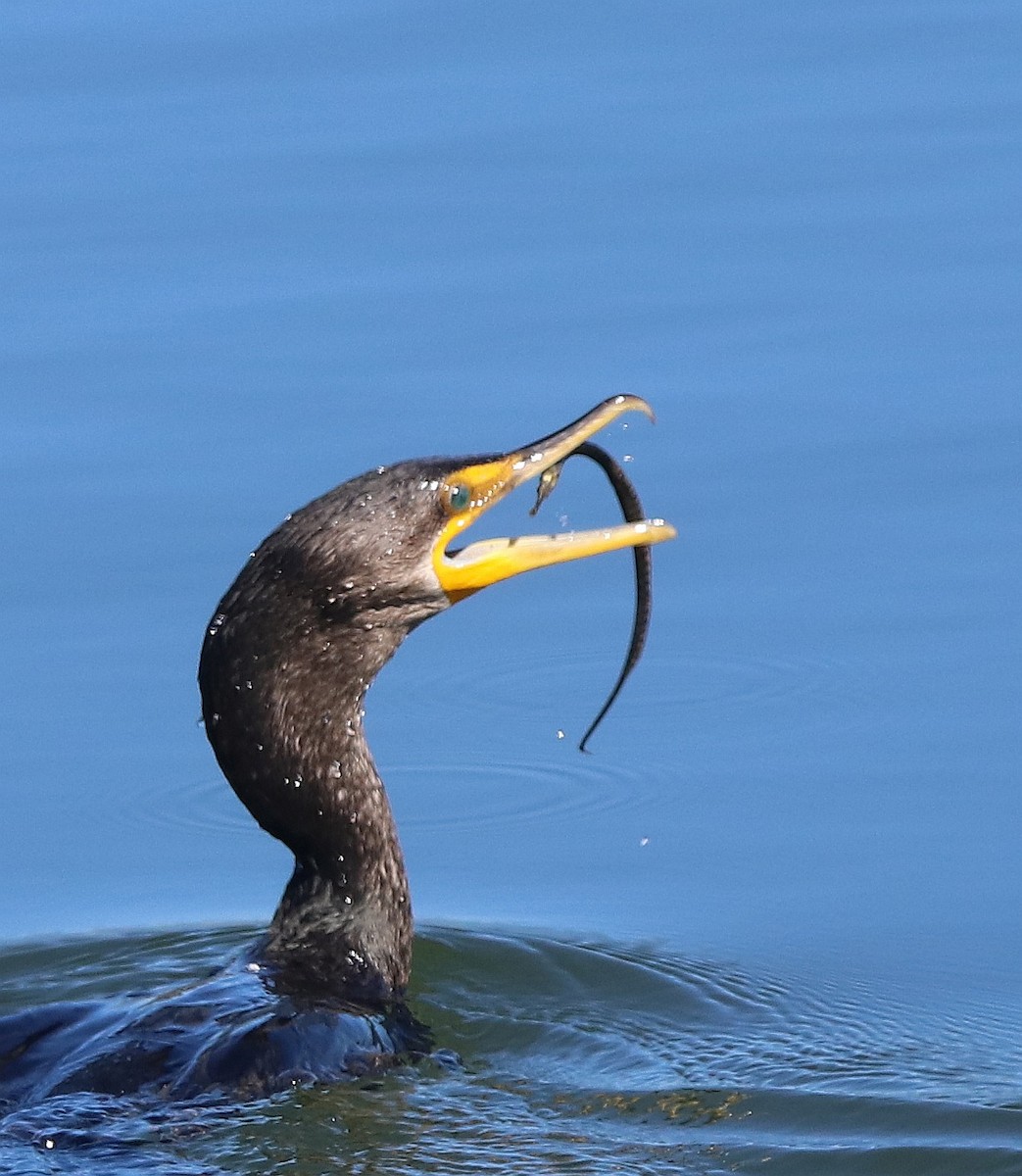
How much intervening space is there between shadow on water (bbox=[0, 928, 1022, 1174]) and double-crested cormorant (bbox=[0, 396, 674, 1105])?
0.27 meters

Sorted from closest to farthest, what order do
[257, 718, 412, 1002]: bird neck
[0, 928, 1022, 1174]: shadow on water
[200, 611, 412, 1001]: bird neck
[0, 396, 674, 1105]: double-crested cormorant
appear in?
[0, 928, 1022, 1174]: shadow on water → [0, 396, 674, 1105]: double-crested cormorant → [200, 611, 412, 1001]: bird neck → [257, 718, 412, 1002]: bird neck

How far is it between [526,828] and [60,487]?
Answer: 2200 mm

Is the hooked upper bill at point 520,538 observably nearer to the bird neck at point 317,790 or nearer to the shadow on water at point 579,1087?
the bird neck at point 317,790

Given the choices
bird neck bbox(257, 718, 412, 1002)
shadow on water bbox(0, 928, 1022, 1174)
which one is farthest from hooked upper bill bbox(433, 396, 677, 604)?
shadow on water bbox(0, 928, 1022, 1174)

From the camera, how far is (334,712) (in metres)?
7.92

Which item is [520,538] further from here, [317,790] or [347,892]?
[347,892]

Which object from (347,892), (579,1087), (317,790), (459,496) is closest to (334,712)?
(317,790)

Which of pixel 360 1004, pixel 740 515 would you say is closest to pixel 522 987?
pixel 360 1004

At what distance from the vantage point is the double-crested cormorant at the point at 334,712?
7504 mm

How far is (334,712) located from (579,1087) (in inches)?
45.5

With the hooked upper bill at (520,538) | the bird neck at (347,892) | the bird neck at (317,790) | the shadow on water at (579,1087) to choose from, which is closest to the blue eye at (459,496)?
the hooked upper bill at (520,538)

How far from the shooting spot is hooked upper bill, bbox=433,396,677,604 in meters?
7.87

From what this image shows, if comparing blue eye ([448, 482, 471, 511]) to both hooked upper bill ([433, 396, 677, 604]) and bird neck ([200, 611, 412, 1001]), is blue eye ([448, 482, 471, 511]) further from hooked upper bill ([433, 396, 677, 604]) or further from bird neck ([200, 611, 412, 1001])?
bird neck ([200, 611, 412, 1001])

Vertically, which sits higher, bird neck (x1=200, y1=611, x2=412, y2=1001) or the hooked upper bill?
the hooked upper bill
